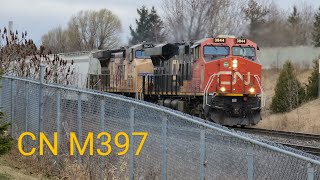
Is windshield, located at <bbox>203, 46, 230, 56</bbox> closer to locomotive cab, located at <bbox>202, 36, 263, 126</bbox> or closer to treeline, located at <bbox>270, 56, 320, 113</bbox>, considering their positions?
locomotive cab, located at <bbox>202, 36, 263, 126</bbox>

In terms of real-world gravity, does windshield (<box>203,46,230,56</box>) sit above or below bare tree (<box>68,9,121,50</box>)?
below

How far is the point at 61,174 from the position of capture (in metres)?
8.79

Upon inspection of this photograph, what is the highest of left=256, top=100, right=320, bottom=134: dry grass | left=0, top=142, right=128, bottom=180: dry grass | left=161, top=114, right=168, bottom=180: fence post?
left=161, top=114, right=168, bottom=180: fence post

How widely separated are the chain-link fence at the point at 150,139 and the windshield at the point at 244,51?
Result: 10.6 meters

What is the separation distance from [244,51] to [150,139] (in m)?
13.5

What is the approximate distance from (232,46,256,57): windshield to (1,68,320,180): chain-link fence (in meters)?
10.6

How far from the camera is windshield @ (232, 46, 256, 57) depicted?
19812 mm

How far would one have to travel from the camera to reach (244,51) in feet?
65.8

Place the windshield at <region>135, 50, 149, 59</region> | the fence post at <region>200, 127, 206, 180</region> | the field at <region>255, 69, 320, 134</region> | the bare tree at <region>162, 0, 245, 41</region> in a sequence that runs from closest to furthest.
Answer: the fence post at <region>200, 127, 206, 180</region>
the field at <region>255, 69, 320, 134</region>
the windshield at <region>135, 50, 149, 59</region>
the bare tree at <region>162, 0, 245, 41</region>

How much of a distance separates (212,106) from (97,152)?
11.1 m

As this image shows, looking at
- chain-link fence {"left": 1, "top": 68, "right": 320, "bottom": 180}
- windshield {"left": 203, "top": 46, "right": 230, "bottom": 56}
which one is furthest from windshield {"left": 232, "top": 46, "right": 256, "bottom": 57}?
chain-link fence {"left": 1, "top": 68, "right": 320, "bottom": 180}

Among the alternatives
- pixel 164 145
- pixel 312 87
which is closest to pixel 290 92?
pixel 312 87

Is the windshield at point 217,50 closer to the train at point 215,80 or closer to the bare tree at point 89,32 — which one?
the train at point 215,80

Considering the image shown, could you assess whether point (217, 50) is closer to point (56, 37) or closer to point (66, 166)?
point (66, 166)
